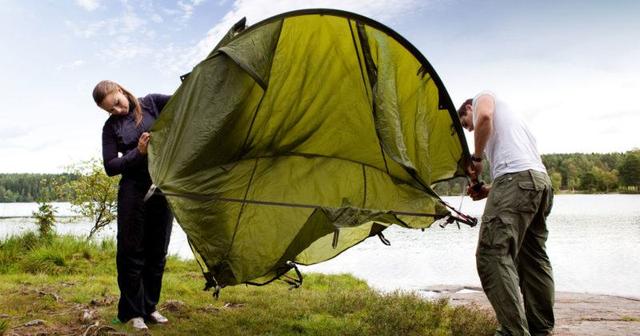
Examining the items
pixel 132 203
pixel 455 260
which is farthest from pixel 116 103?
pixel 455 260

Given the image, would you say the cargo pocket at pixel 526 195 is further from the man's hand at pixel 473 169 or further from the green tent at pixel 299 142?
the man's hand at pixel 473 169

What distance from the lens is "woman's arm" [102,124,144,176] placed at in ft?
12.1

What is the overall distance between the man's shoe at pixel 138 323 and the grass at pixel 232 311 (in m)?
0.06

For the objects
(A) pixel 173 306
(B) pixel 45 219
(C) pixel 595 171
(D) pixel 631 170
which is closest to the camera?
(A) pixel 173 306

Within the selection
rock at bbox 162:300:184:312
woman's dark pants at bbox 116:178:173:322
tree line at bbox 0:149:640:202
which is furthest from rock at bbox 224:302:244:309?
tree line at bbox 0:149:640:202

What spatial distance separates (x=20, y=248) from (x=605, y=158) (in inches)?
2982

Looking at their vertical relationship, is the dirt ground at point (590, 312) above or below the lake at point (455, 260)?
above

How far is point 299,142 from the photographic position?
177 inches

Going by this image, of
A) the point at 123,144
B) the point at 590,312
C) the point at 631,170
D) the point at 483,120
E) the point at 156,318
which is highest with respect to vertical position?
the point at 483,120

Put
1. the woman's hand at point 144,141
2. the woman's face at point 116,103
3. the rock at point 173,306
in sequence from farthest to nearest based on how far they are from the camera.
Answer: the rock at point 173,306 → the woman's face at point 116,103 → the woman's hand at point 144,141

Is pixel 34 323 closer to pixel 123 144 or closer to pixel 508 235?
pixel 123 144

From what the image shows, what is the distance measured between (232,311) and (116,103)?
8.05 feet

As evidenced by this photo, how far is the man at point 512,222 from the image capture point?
3.33 m

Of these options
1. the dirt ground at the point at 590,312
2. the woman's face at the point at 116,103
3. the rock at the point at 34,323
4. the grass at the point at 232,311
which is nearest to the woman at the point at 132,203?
the woman's face at the point at 116,103
